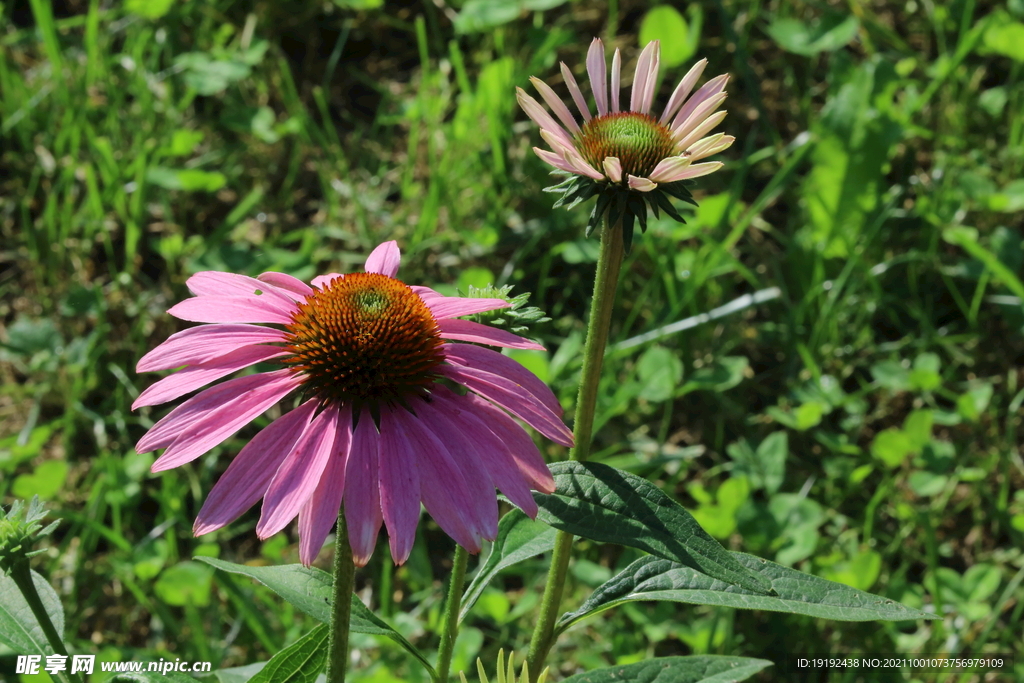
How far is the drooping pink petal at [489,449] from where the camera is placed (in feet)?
3.01

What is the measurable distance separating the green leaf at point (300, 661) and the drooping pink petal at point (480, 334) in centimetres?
36

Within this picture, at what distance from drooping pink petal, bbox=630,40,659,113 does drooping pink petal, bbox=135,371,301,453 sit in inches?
22.1

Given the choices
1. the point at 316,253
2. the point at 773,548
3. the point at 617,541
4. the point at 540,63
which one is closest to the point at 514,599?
the point at 773,548

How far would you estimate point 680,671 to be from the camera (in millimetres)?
1139

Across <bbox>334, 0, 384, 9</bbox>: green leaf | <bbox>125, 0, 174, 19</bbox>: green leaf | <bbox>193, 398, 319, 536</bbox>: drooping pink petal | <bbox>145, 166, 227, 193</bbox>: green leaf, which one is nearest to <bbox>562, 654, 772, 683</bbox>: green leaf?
<bbox>193, 398, 319, 536</bbox>: drooping pink petal

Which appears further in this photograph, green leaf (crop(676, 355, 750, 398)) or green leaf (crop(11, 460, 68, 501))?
green leaf (crop(676, 355, 750, 398))

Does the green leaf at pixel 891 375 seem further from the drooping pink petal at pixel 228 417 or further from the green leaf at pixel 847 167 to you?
the drooping pink petal at pixel 228 417

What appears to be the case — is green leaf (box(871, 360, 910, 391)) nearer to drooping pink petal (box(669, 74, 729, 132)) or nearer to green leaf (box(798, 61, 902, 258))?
green leaf (box(798, 61, 902, 258))

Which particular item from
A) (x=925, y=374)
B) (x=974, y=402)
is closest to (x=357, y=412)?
(x=925, y=374)

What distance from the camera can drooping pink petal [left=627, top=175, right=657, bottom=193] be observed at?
3.21ft

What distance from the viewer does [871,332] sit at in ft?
7.95

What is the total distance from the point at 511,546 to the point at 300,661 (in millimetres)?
284

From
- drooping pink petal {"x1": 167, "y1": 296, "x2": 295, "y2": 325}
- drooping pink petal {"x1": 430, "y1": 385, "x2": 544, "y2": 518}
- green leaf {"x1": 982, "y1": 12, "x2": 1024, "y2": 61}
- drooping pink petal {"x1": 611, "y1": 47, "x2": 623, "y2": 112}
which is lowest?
drooping pink petal {"x1": 430, "y1": 385, "x2": 544, "y2": 518}

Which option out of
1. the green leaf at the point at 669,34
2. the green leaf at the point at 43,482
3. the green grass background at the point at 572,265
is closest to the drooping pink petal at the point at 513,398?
the green grass background at the point at 572,265
